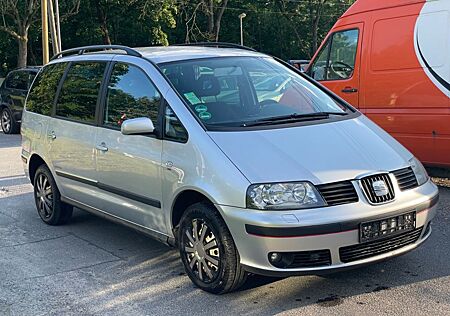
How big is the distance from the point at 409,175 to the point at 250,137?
116 cm

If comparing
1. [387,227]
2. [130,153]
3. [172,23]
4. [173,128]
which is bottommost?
[387,227]

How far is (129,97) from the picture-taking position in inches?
189

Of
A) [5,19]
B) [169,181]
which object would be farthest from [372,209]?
[5,19]

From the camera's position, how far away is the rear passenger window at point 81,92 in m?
5.23

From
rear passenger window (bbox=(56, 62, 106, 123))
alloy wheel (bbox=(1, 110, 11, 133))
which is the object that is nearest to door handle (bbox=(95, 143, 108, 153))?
rear passenger window (bbox=(56, 62, 106, 123))

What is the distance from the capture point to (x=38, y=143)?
6.09 m

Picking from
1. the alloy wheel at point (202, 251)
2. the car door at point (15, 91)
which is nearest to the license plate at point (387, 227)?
the alloy wheel at point (202, 251)

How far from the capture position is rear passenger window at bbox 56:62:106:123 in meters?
5.23

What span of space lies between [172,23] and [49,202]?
31.7 m

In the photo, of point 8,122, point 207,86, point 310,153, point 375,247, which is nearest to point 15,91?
point 8,122

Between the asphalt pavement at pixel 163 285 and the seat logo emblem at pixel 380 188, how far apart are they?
0.74 metres

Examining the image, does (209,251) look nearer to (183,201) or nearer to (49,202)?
(183,201)

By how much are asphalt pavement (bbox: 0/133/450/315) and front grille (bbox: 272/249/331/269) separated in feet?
1.05

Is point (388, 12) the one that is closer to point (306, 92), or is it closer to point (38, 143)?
point (306, 92)
